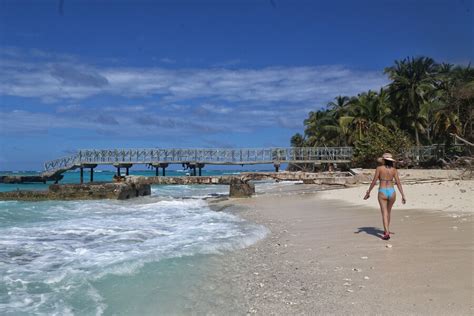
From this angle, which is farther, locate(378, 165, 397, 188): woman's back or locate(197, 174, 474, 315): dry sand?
locate(378, 165, 397, 188): woman's back

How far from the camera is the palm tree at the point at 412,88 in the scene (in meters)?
38.6

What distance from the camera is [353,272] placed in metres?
5.68

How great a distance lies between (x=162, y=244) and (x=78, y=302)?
383 centimetres

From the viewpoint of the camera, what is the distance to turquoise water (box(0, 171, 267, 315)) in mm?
5109

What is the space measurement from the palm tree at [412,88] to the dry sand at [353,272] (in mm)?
31393

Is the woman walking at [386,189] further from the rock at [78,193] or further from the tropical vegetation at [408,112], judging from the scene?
the tropical vegetation at [408,112]

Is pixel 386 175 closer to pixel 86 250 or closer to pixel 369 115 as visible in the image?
pixel 86 250

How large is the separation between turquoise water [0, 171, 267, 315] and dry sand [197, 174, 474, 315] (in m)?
0.55

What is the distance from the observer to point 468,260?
5.71 meters

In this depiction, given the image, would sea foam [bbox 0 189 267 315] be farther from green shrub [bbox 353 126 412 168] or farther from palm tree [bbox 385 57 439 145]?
palm tree [bbox 385 57 439 145]

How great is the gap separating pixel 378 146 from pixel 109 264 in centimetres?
2833

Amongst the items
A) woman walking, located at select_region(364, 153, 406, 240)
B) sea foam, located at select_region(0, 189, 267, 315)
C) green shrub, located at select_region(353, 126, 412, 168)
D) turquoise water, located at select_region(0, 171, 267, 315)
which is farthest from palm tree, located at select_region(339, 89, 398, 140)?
woman walking, located at select_region(364, 153, 406, 240)

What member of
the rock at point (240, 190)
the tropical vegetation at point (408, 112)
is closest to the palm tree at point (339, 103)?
the tropical vegetation at point (408, 112)

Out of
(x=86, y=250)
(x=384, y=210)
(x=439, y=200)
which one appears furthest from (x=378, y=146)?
(x=86, y=250)
